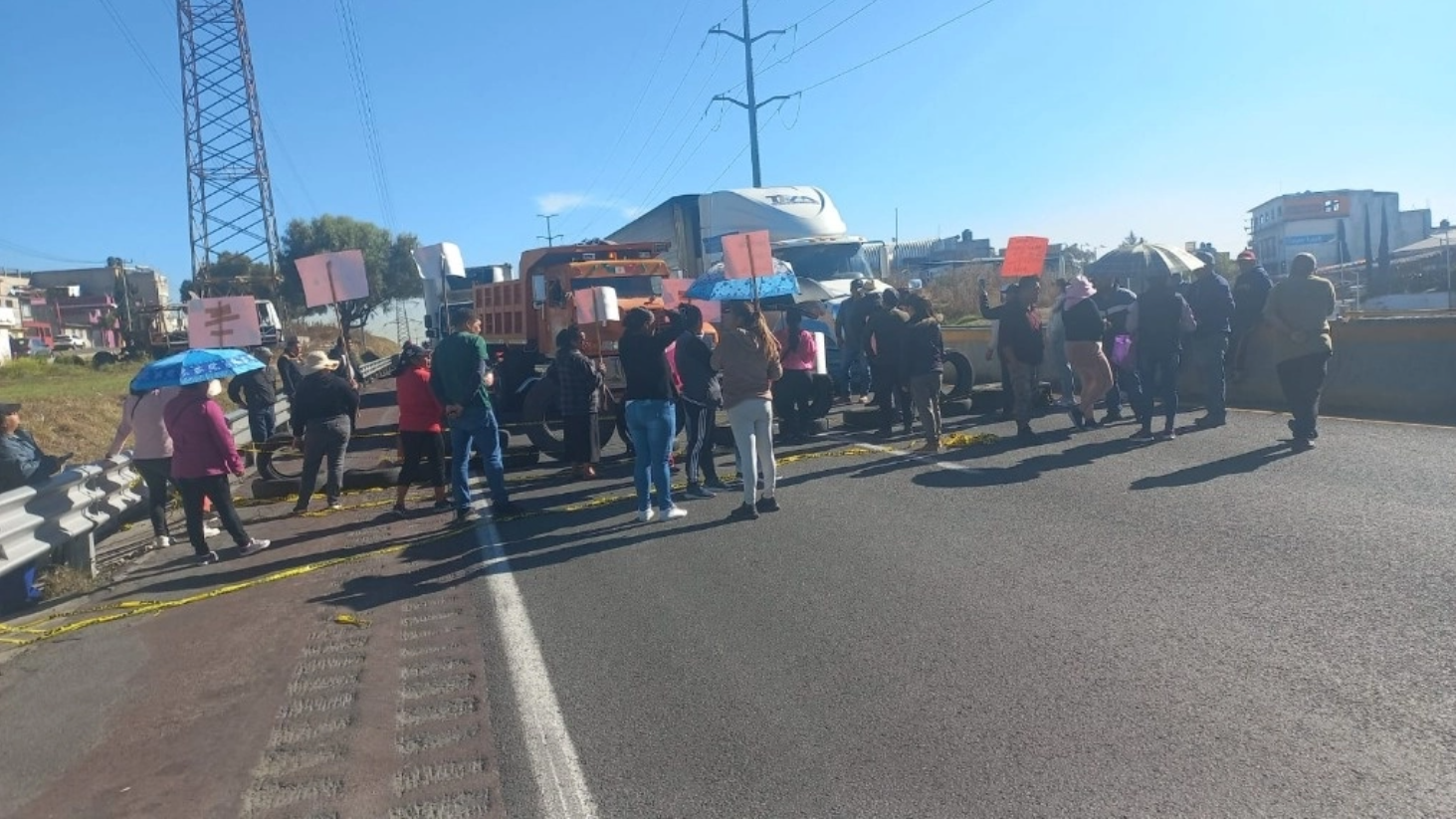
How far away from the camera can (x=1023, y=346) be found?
12.6 metres

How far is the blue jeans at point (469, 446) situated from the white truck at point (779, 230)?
41.9ft

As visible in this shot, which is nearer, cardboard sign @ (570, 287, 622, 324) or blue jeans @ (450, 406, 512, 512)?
blue jeans @ (450, 406, 512, 512)

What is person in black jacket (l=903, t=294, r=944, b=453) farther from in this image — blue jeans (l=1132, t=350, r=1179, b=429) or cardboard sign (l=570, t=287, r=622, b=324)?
cardboard sign (l=570, t=287, r=622, b=324)

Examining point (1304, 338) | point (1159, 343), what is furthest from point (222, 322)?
point (1304, 338)

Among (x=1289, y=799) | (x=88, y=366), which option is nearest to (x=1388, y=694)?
(x=1289, y=799)

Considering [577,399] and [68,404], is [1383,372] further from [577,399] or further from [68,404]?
[68,404]

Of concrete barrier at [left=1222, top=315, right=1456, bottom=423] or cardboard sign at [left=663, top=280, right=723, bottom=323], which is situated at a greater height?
cardboard sign at [left=663, top=280, right=723, bottom=323]

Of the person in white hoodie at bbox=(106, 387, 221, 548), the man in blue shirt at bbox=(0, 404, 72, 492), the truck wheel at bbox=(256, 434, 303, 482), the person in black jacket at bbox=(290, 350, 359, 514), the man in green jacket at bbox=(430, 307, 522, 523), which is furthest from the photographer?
the truck wheel at bbox=(256, 434, 303, 482)

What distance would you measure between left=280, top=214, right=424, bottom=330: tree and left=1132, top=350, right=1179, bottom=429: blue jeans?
59.6 m

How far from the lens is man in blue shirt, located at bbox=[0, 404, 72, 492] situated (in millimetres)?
8617

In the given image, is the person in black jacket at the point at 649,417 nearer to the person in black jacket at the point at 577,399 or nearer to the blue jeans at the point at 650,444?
the blue jeans at the point at 650,444

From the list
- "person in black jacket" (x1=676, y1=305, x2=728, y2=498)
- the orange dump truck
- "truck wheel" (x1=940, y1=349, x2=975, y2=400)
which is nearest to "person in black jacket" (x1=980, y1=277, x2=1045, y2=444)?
"person in black jacket" (x1=676, y1=305, x2=728, y2=498)

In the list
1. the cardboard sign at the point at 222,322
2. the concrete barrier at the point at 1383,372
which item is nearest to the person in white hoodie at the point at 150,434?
the cardboard sign at the point at 222,322

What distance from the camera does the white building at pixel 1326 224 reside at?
58.3 m
